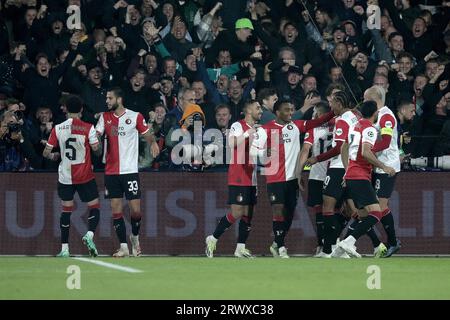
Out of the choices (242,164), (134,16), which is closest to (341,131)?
(242,164)

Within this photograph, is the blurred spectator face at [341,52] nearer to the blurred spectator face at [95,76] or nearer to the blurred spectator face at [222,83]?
the blurred spectator face at [222,83]

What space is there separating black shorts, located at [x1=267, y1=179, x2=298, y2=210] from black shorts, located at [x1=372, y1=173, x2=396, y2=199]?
1.06 metres

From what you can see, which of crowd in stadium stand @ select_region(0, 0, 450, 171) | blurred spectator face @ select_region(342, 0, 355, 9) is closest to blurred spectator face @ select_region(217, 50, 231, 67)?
crowd in stadium stand @ select_region(0, 0, 450, 171)

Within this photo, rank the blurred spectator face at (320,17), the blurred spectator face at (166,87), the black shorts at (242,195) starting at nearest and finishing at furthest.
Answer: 1. the black shorts at (242,195)
2. the blurred spectator face at (166,87)
3. the blurred spectator face at (320,17)

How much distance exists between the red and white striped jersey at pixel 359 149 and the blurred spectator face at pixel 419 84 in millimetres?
3647

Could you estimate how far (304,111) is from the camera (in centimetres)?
1752

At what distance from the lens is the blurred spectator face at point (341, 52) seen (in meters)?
19.6

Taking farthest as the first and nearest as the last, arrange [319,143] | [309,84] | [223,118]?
[309,84]
[223,118]
[319,143]

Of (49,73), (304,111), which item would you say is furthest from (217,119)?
(49,73)

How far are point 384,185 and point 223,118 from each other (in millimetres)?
2817

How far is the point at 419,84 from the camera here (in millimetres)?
19141

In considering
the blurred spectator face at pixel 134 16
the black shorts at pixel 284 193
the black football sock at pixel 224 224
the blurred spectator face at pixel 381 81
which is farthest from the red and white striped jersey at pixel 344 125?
the blurred spectator face at pixel 134 16

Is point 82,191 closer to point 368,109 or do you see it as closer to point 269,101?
point 269,101

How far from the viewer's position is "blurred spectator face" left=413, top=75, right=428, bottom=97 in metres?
19.1
